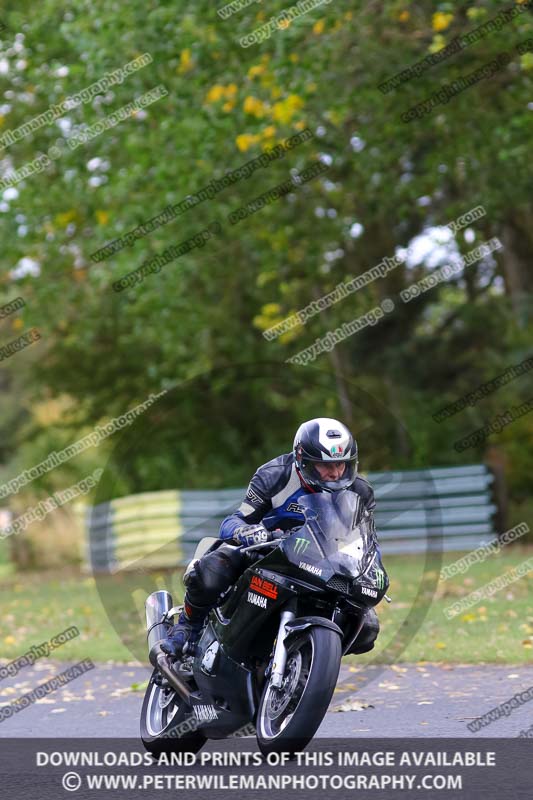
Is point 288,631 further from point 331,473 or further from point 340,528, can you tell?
point 331,473

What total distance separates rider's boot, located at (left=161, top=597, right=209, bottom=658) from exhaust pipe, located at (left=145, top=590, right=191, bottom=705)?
0.05 m

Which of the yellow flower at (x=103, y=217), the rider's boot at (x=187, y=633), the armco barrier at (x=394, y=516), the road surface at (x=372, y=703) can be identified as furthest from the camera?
the armco barrier at (x=394, y=516)

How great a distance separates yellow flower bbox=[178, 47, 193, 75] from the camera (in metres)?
17.3

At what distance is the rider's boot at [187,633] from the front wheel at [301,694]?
0.89 metres

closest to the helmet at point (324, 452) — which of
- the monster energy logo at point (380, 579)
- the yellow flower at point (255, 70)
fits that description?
the monster energy logo at point (380, 579)

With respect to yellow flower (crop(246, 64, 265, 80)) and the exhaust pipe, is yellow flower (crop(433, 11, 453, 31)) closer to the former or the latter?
yellow flower (crop(246, 64, 265, 80))

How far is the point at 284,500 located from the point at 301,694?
1.10 metres

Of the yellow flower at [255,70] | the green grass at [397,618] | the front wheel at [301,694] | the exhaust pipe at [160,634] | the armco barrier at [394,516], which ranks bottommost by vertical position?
the armco barrier at [394,516]

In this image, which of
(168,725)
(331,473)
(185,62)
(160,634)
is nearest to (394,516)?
(185,62)

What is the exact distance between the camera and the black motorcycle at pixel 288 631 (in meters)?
6.14

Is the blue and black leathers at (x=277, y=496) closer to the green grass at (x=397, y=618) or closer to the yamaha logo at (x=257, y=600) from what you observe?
the yamaha logo at (x=257, y=600)

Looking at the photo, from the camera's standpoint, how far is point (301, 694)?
20.1ft

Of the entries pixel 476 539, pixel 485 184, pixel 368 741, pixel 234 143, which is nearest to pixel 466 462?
pixel 476 539

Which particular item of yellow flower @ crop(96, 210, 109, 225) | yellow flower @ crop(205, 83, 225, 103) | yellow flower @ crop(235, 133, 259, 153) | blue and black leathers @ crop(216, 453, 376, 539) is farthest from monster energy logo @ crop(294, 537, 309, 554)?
yellow flower @ crop(96, 210, 109, 225)
